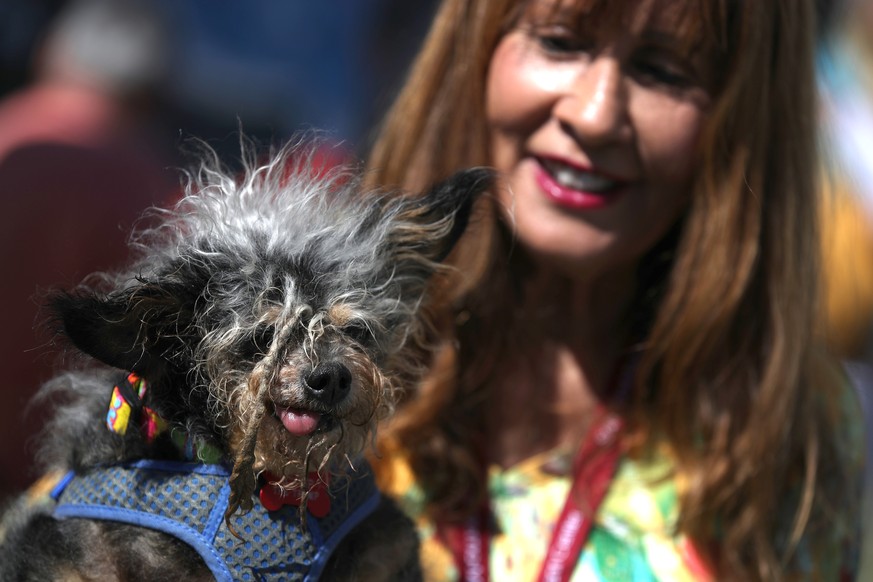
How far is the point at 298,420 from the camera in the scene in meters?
1.45

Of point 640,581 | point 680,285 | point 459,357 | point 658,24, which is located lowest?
point 640,581

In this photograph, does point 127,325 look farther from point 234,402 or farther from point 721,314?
point 721,314

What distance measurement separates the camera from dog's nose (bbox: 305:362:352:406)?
1.43 meters

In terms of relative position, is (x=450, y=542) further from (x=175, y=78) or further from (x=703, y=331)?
(x=175, y=78)

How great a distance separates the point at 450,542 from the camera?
2.21 m

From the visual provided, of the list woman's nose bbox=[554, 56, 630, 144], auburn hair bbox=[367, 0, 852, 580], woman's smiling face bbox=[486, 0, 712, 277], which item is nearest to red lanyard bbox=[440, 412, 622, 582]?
auburn hair bbox=[367, 0, 852, 580]

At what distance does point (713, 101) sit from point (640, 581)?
1.15 metres

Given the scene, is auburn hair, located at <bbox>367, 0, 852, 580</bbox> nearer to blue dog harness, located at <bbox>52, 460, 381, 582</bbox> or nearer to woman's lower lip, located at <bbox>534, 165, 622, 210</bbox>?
woman's lower lip, located at <bbox>534, 165, 622, 210</bbox>

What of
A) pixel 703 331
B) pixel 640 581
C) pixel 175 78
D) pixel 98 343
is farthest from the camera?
pixel 175 78

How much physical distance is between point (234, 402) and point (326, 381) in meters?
0.17

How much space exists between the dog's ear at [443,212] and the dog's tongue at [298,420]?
38 centimetres

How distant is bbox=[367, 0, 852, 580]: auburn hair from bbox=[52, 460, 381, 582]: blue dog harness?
738 millimetres

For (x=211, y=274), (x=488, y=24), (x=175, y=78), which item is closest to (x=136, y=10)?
(x=175, y=78)

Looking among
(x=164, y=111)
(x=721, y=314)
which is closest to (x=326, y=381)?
(x=721, y=314)
